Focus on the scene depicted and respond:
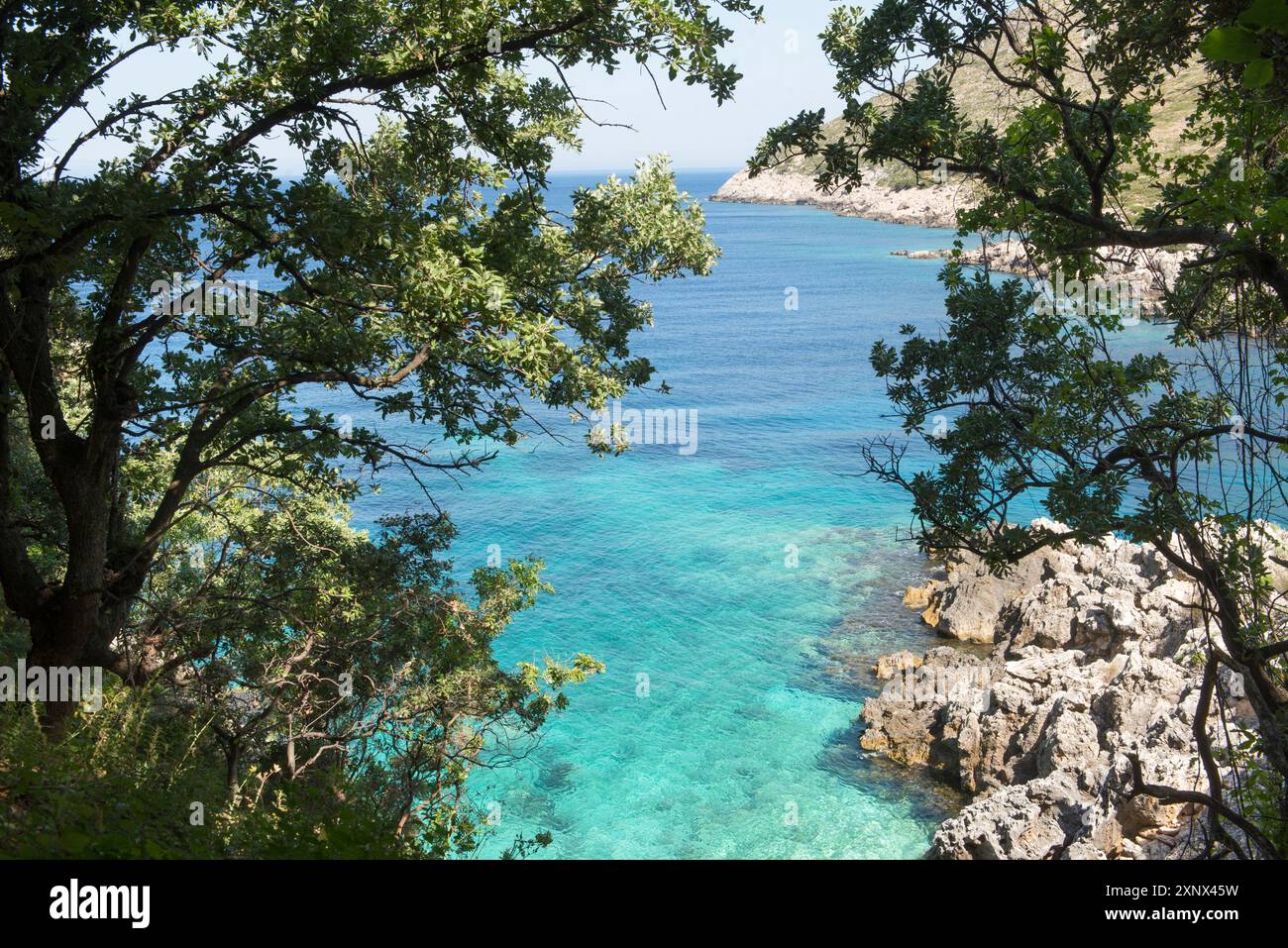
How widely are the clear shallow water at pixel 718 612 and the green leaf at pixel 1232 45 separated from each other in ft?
54.7

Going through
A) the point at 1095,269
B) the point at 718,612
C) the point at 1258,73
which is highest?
the point at 1095,269

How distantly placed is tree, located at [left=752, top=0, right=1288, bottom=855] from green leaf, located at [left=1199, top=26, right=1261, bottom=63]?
4.67m

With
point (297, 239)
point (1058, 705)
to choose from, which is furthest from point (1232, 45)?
point (1058, 705)

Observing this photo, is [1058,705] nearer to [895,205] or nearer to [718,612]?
[718,612]

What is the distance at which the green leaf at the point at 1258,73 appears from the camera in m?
1.81

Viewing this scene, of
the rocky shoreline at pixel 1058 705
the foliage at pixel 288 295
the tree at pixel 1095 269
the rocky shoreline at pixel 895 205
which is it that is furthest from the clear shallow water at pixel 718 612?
the rocky shoreline at pixel 895 205

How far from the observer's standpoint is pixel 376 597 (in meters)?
11.4

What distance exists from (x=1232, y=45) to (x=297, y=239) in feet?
23.7

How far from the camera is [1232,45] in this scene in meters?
1.75

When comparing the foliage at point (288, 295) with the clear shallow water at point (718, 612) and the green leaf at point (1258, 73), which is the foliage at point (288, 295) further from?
the clear shallow water at point (718, 612)

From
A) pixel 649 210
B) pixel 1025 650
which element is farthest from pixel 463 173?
pixel 1025 650

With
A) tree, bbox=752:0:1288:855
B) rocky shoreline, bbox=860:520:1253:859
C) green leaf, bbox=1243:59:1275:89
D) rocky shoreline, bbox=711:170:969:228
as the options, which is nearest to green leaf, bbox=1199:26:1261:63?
green leaf, bbox=1243:59:1275:89
